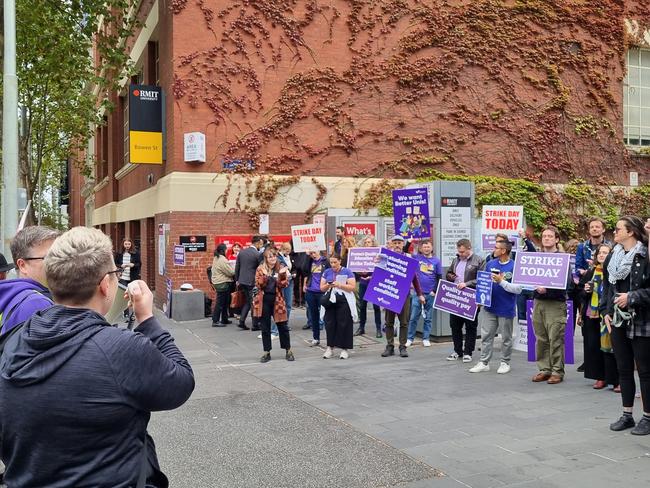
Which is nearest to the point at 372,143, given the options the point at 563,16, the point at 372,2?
the point at 372,2

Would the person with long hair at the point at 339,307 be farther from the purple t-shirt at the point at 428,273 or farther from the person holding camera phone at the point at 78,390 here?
the person holding camera phone at the point at 78,390

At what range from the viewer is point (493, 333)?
8.86 meters

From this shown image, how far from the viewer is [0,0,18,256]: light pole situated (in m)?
11.4

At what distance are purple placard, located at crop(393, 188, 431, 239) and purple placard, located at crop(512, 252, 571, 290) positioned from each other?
9.61 feet

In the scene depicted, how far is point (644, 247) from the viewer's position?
5.97 meters

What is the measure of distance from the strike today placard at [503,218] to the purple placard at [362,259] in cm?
207

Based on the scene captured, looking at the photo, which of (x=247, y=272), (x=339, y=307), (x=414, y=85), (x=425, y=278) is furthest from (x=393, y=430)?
(x=414, y=85)

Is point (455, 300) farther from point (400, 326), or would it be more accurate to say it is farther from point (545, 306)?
point (545, 306)

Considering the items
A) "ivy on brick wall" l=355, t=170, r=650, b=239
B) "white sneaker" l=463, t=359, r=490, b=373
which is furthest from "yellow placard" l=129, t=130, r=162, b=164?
"white sneaker" l=463, t=359, r=490, b=373

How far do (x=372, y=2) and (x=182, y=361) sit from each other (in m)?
17.0

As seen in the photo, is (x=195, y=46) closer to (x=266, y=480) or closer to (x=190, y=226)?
(x=190, y=226)

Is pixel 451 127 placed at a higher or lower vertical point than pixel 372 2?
lower

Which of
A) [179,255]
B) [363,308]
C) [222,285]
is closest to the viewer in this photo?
[363,308]

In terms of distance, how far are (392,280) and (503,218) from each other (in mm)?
2408
